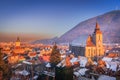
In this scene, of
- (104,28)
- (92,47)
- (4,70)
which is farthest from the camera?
(104,28)

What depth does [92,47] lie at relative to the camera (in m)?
6.09

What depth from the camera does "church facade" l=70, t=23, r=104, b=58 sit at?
609 cm

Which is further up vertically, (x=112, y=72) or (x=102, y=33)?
(x=102, y=33)

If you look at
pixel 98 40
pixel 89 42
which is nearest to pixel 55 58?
pixel 89 42

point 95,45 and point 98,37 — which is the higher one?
point 98,37

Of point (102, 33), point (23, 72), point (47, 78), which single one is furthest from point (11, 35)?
point (102, 33)

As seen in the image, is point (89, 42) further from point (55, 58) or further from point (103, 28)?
point (55, 58)

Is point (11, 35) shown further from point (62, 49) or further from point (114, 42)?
point (114, 42)

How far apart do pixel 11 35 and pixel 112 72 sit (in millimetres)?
2494

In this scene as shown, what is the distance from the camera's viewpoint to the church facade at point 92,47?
6.09m

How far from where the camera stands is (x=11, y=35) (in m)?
5.86

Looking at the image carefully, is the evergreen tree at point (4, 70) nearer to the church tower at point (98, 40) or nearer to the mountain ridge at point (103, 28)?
→ the mountain ridge at point (103, 28)

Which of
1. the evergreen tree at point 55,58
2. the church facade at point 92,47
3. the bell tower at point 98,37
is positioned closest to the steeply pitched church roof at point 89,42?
the church facade at point 92,47

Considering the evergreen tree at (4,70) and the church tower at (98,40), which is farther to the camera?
the church tower at (98,40)
